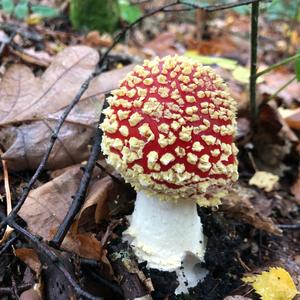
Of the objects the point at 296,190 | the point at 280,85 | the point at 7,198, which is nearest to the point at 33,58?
the point at 7,198

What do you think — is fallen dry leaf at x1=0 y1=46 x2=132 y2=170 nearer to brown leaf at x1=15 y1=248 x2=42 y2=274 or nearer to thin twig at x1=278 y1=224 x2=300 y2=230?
brown leaf at x1=15 y1=248 x2=42 y2=274

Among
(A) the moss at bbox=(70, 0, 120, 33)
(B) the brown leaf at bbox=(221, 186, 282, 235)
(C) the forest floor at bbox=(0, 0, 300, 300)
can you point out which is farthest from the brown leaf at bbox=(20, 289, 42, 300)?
(A) the moss at bbox=(70, 0, 120, 33)

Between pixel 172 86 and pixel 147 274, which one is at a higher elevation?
pixel 172 86

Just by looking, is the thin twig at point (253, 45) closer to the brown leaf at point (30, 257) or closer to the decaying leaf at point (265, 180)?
the decaying leaf at point (265, 180)

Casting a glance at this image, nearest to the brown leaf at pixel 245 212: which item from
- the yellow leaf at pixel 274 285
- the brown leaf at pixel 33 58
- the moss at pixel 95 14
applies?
the yellow leaf at pixel 274 285

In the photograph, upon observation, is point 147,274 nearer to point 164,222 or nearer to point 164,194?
point 164,222

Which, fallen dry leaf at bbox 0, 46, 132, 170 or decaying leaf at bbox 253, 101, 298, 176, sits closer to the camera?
fallen dry leaf at bbox 0, 46, 132, 170

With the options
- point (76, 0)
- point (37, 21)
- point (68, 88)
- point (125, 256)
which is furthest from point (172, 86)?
point (37, 21)
